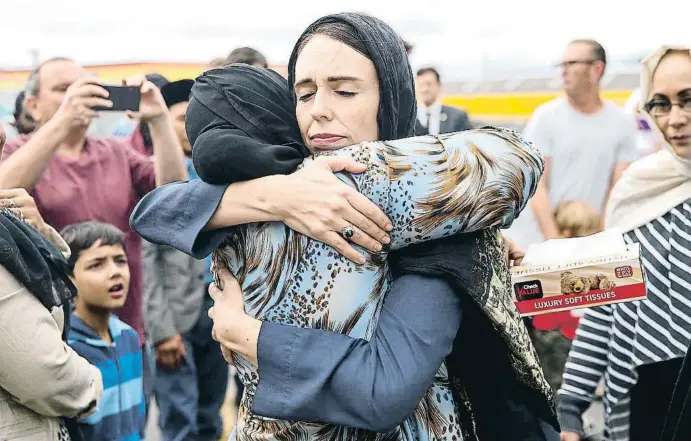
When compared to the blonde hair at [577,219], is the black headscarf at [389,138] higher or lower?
higher

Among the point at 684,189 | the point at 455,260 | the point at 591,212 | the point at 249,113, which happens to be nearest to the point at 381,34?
the point at 249,113

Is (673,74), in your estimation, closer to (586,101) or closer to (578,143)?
(578,143)

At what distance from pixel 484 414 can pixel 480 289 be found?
249mm

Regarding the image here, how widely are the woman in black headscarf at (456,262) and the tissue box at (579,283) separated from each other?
0.59ft

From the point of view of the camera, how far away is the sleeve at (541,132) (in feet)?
15.5

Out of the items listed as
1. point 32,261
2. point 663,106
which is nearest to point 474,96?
point 663,106

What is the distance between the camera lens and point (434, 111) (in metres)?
5.50

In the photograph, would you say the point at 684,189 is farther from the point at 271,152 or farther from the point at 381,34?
the point at 271,152

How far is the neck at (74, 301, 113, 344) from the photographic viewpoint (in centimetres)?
318

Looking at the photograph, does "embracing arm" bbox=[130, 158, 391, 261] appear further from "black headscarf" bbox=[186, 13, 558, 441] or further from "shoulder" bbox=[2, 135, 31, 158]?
"shoulder" bbox=[2, 135, 31, 158]

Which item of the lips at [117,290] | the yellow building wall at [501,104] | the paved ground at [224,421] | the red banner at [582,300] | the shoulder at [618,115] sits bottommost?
the paved ground at [224,421]

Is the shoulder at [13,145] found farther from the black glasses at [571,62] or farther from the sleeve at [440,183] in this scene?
the black glasses at [571,62]

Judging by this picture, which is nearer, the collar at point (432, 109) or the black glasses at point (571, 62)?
the black glasses at point (571, 62)

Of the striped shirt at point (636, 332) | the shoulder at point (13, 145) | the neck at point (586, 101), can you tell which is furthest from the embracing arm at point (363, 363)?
the neck at point (586, 101)
